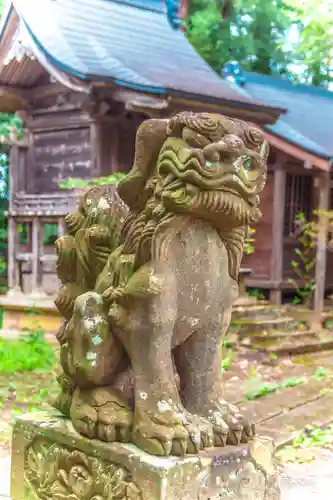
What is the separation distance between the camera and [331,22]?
10.3m

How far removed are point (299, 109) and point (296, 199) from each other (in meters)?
3.16

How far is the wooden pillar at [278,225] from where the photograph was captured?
10477 millimetres

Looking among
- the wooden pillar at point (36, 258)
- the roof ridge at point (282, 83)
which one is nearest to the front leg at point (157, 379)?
the wooden pillar at point (36, 258)

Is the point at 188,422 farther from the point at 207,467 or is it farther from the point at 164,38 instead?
the point at 164,38

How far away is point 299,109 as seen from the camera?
13688mm

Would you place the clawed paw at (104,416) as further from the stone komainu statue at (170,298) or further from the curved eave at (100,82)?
the curved eave at (100,82)

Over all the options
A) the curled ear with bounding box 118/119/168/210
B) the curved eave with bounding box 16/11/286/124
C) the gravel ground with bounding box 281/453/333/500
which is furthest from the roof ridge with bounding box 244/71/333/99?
the curled ear with bounding box 118/119/168/210

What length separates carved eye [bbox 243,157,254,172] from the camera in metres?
2.34

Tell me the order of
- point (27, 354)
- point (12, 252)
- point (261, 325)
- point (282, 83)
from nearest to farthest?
1. point (27, 354)
2. point (261, 325)
3. point (12, 252)
4. point (282, 83)

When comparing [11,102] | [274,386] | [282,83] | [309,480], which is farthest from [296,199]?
[309,480]

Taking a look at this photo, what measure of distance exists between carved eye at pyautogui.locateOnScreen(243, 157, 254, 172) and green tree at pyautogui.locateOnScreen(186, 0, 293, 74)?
1448 centimetres

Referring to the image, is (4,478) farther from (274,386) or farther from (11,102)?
(11,102)

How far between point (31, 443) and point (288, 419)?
297cm

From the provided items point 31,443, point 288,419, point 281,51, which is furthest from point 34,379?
point 281,51
